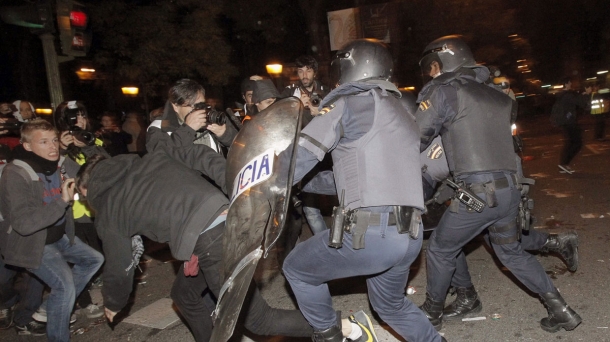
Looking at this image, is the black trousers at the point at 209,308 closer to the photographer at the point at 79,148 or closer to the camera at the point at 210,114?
the camera at the point at 210,114

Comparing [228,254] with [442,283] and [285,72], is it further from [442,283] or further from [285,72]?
[285,72]

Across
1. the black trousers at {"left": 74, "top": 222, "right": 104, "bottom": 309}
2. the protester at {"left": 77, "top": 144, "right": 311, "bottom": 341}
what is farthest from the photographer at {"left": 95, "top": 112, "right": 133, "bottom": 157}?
the protester at {"left": 77, "top": 144, "right": 311, "bottom": 341}

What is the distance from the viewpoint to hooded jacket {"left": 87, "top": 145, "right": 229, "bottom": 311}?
286 centimetres

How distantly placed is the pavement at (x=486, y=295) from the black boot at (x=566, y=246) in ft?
0.80

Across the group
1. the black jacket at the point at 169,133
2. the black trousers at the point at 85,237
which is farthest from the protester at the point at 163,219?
the black trousers at the point at 85,237

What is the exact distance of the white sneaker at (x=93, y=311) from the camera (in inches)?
196

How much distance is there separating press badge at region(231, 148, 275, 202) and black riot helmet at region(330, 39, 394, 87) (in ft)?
2.38

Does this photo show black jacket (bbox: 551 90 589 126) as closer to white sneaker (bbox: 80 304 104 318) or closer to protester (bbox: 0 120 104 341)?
white sneaker (bbox: 80 304 104 318)

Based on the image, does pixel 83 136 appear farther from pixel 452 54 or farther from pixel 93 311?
pixel 452 54

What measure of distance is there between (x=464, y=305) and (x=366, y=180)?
212cm

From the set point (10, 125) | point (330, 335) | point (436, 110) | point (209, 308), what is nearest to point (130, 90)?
point (10, 125)

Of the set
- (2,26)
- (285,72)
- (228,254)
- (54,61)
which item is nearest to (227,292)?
(228,254)

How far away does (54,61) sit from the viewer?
6.15 m

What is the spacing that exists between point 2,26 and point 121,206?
16.1 m
